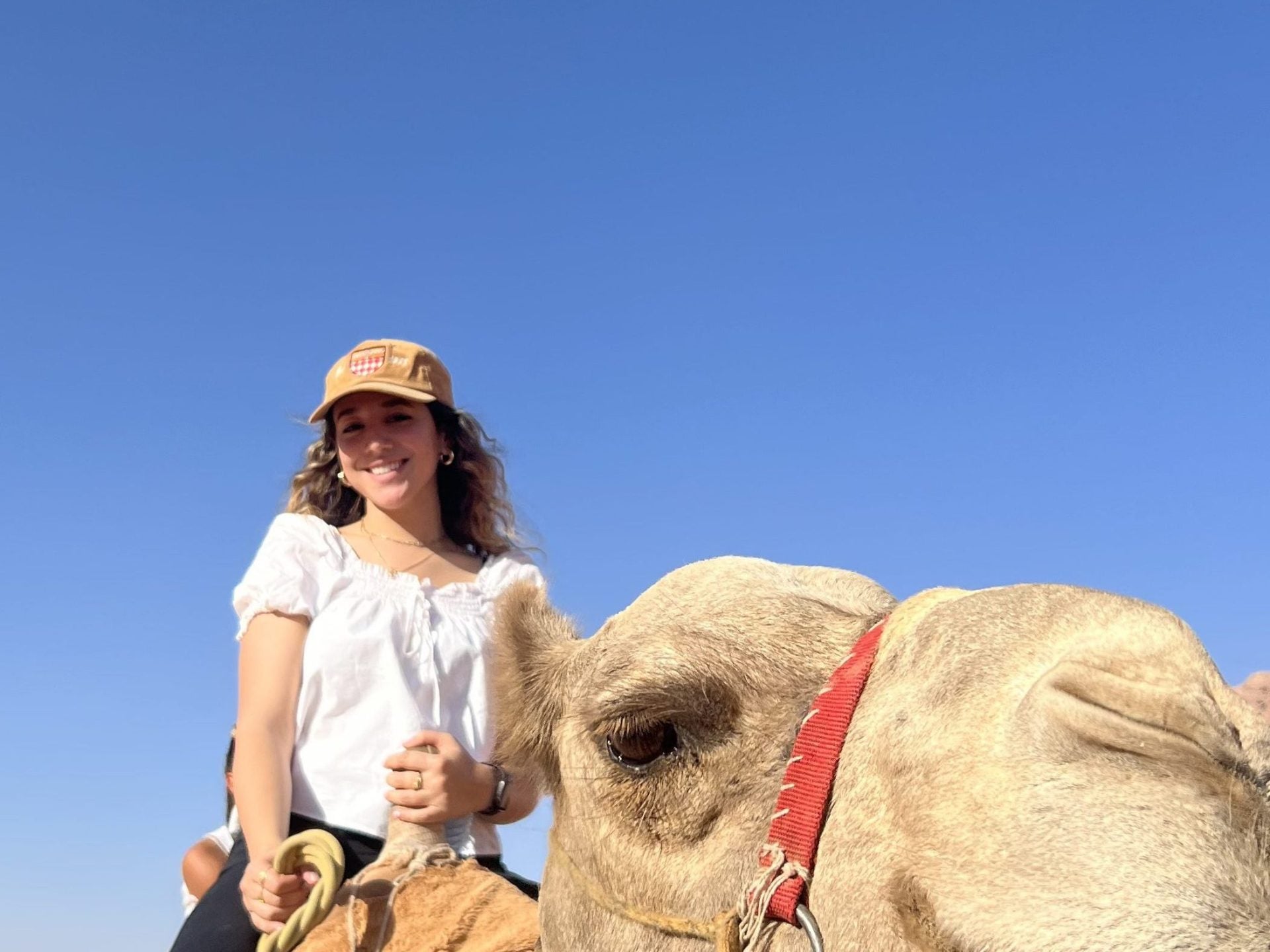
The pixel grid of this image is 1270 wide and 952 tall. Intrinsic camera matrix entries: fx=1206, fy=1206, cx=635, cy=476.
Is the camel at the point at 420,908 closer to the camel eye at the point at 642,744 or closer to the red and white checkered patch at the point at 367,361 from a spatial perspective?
the camel eye at the point at 642,744

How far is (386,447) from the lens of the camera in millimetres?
4316

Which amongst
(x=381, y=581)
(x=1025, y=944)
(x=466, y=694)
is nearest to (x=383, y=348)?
(x=381, y=581)

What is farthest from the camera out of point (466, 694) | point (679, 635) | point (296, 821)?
point (466, 694)

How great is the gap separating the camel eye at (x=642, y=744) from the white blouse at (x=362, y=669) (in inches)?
48.0

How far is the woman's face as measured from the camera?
168 inches

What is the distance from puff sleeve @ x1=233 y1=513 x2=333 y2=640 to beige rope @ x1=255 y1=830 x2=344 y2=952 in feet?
2.71

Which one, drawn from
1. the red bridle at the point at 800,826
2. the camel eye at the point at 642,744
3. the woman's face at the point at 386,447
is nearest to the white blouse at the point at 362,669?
the woman's face at the point at 386,447

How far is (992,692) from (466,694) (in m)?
2.38

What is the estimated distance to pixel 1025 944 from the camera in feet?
5.36

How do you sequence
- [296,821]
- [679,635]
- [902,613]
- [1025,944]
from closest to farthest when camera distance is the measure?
[1025,944]
[902,613]
[679,635]
[296,821]

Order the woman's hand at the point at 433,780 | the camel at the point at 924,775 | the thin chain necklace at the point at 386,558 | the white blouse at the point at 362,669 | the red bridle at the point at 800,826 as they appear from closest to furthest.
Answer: the camel at the point at 924,775 → the red bridle at the point at 800,826 → the woman's hand at the point at 433,780 → the white blouse at the point at 362,669 → the thin chain necklace at the point at 386,558

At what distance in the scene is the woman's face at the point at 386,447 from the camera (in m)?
4.27

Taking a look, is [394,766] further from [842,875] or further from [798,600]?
[842,875]

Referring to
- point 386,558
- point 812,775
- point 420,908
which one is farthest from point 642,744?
point 386,558
